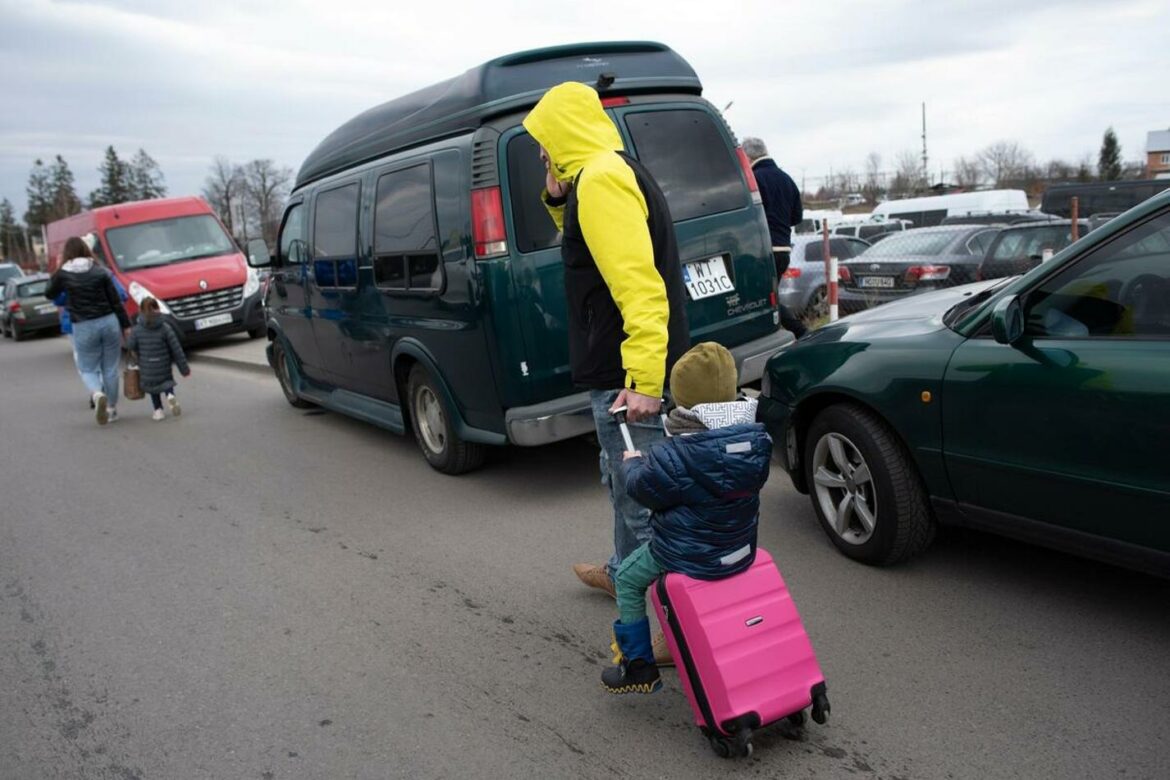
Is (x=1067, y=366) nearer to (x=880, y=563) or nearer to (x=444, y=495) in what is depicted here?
(x=880, y=563)

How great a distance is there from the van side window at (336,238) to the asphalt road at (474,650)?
5.56 feet

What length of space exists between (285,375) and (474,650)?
6227mm

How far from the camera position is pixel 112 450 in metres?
8.05

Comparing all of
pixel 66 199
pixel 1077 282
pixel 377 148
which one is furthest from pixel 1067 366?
pixel 66 199

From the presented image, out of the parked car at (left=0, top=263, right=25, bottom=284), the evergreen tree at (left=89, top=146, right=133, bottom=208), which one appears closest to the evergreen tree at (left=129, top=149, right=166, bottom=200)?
the evergreen tree at (left=89, top=146, right=133, bottom=208)

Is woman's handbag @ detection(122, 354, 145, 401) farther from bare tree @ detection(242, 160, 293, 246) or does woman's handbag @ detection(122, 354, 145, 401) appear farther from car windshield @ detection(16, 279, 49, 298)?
bare tree @ detection(242, 160, 293, 246)

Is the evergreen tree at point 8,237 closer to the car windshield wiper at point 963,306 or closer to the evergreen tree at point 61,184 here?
the evergreen tree at point 61,184

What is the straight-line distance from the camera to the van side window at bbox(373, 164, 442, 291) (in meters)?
5.50

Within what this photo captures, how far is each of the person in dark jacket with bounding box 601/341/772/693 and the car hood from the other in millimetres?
13918

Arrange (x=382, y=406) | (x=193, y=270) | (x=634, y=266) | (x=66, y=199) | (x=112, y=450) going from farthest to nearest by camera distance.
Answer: (x=66, y=199)
(x=193, y=270)
(x=112, y=450)
(x=382, y=406)
(x=634, y=266)

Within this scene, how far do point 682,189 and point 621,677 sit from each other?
3.32 meters

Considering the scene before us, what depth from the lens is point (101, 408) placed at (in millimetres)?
9219

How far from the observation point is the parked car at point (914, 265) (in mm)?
10297

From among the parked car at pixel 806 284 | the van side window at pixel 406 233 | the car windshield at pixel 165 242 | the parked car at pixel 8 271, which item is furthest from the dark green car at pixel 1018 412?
the parked car at pixel 8 271
